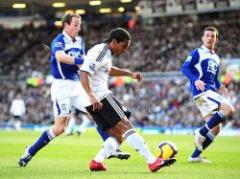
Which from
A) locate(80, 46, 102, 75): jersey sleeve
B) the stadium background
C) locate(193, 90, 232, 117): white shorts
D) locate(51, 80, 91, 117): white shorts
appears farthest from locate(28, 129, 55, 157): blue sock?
the stadium background

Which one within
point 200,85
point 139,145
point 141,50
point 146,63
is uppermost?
point 200,85

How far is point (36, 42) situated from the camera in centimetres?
5125

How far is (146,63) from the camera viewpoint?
140 ft

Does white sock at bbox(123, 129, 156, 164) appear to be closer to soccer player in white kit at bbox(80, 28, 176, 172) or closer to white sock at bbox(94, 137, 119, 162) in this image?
soccer player in white kit at bbox(80, 28, 176, 172)

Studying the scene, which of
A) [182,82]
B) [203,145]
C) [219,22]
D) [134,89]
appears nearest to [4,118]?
[134,89]

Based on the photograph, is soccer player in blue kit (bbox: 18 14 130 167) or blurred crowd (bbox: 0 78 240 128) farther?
blurred crowd (bbox: 0 78 240 128)

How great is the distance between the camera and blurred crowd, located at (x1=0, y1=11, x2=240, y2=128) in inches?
1460

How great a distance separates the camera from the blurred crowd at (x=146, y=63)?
37.1 metres

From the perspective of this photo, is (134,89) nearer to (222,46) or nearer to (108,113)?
(222,46)

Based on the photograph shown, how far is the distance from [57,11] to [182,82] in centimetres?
1711

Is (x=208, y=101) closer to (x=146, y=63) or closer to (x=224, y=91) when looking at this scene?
(x=224, y=91)

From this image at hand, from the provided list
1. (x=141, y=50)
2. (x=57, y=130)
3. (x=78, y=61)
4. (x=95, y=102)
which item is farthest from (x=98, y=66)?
(x=141, y=50)

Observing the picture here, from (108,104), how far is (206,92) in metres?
3.22

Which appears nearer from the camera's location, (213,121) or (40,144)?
(40,144)
